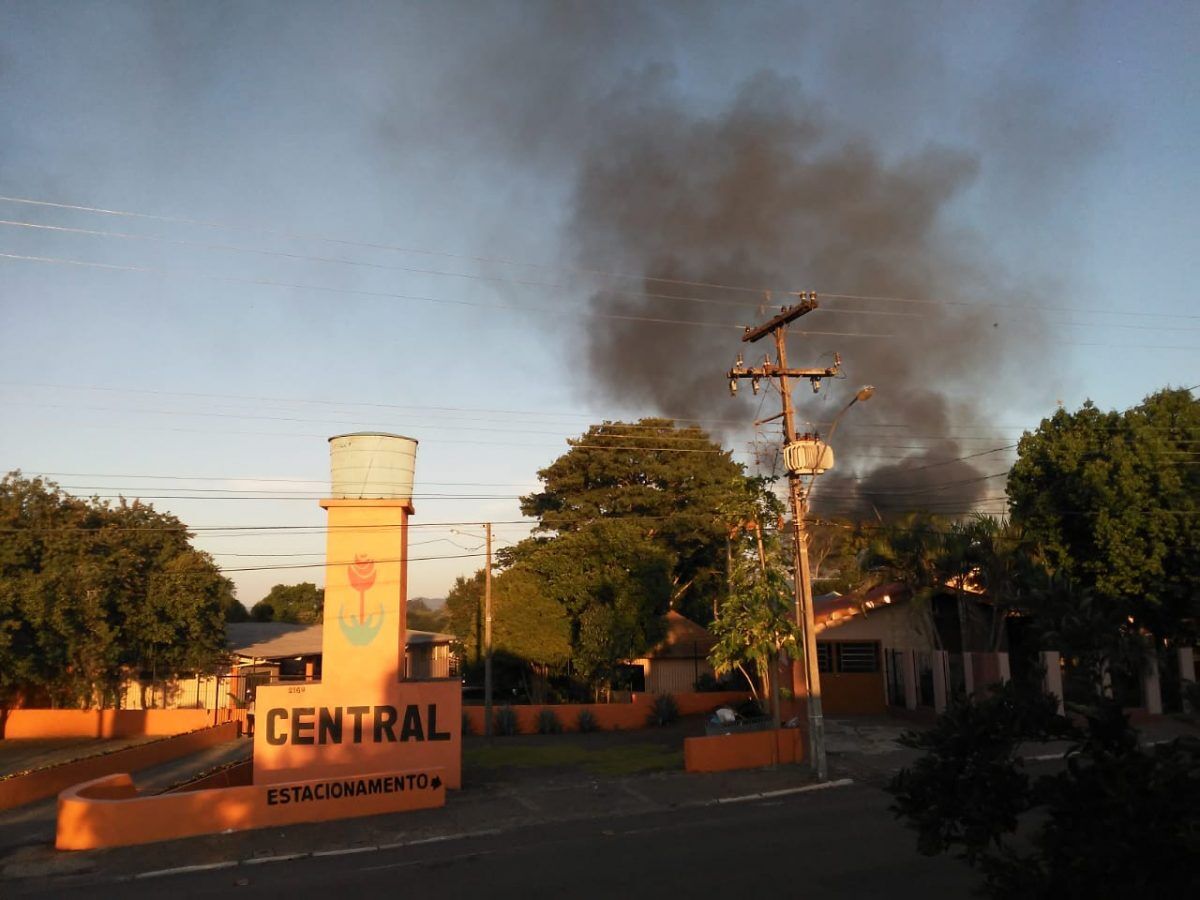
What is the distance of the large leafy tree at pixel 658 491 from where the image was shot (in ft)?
154

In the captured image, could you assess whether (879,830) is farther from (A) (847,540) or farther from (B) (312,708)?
(A) (847,540)

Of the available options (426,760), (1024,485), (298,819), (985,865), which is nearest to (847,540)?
(1024,485)

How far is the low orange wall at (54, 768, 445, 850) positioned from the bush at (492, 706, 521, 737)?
45.4 feet

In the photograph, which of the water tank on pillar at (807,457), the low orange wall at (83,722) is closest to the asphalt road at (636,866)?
the water tank on pillar at (807,457)

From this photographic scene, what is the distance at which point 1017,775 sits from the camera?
497cm

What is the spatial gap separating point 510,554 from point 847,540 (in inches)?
799

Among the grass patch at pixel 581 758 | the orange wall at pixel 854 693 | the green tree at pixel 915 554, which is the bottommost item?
the grass patch at pixel 581 758

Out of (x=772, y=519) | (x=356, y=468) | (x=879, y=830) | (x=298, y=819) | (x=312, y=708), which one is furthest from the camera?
(x=772, y=519)

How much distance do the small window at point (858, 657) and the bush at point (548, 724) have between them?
33.5ft

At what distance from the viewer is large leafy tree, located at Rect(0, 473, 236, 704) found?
29641 mm

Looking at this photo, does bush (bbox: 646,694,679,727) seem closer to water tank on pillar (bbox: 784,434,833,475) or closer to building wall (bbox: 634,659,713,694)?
building wall (bbox: 634,659,713,694)

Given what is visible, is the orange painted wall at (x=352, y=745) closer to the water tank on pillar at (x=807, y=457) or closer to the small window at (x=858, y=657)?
the water tank on pillar at (x=807, y=457)

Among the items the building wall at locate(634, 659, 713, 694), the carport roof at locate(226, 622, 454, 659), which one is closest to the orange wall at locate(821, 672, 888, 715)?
the building wall at locate(634, 659, 713, 694)

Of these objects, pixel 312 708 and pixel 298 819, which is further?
pixel 312 708
